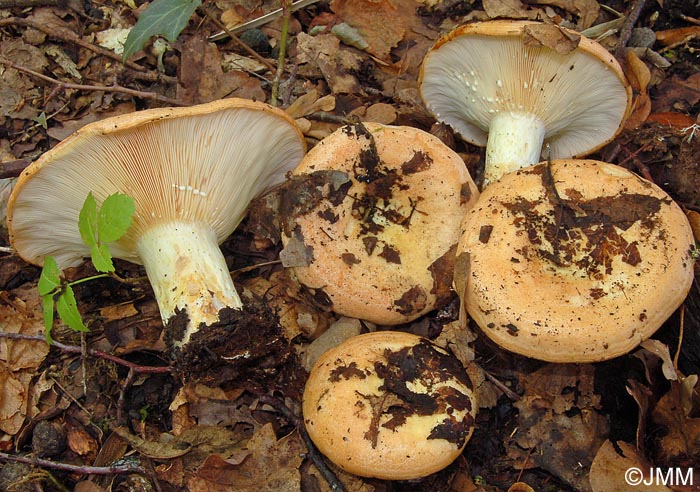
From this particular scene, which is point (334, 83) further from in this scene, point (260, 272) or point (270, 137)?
point (260, 272)

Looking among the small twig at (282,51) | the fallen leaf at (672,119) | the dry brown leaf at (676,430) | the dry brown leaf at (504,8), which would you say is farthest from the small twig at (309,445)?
the dry brown leaf at (504,8)

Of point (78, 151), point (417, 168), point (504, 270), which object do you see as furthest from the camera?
point (417, 168)

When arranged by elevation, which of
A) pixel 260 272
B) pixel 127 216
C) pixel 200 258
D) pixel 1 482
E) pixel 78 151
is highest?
pixel 78 151

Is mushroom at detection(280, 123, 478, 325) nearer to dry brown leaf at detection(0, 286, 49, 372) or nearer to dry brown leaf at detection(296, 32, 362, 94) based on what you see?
dry brown leaf at detection(296, 32, 362, 94)

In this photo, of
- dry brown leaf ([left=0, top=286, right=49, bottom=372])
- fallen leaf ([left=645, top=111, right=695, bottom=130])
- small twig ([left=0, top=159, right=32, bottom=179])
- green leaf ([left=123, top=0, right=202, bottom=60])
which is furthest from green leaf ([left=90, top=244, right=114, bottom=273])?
fallen leaf ([left=645, top=111, right=695, bottom=130])

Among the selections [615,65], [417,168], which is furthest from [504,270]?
[615,65]

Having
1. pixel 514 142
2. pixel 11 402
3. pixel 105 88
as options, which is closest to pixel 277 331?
pixel 11 402
